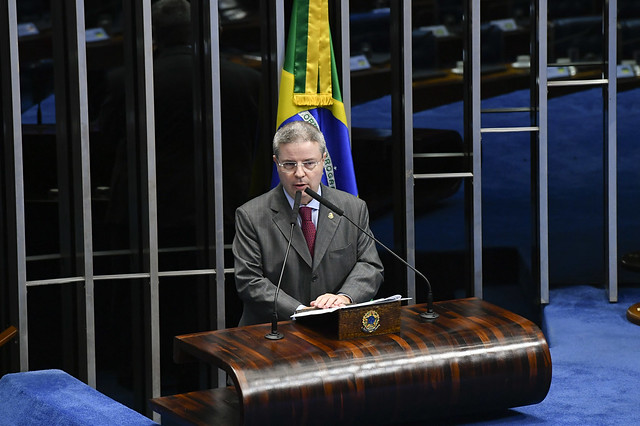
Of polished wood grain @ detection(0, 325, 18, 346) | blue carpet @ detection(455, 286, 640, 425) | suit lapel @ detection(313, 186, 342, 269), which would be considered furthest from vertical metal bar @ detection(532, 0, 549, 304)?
polished wood grain @ detection(0, 325, 18, 346)

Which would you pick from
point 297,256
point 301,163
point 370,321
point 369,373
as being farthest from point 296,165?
point 369,373

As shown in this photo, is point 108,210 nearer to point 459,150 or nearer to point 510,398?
point 459,150

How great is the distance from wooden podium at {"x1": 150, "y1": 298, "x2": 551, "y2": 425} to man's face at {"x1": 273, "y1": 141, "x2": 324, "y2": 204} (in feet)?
1.74

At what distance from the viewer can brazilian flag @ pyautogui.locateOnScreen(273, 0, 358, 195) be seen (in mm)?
4266

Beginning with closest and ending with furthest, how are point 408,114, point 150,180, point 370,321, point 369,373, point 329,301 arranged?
point 369,373, point 370,321, point 329,301, point 150,180, point 408,114

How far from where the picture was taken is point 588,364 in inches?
153

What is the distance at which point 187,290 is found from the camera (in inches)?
181

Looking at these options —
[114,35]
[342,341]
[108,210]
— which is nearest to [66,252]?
[108,210]

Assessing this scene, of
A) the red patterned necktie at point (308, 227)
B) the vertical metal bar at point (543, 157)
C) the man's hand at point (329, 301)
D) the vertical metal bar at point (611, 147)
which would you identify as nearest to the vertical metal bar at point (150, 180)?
the red patterned necktie at point (308, 227)

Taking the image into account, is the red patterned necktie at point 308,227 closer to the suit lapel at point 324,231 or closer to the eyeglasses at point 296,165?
the suit lapel at point 324,231

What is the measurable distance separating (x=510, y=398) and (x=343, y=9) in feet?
7.31

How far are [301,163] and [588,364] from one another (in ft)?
5.03

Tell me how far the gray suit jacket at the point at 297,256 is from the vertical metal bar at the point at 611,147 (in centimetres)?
192

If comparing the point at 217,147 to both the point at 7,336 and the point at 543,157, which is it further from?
the point at 543,157
